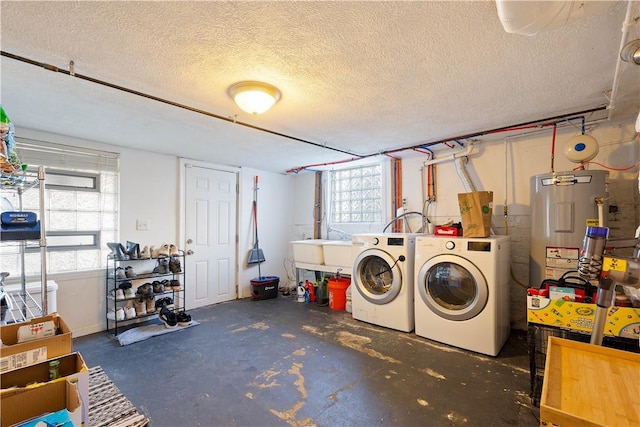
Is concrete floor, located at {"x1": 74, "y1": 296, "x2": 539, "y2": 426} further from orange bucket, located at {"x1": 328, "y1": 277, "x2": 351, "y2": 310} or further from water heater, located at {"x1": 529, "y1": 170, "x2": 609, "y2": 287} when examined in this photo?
water heater, located at {"x1": 529, "y1": 170, "x2": 609, "y2": 287}

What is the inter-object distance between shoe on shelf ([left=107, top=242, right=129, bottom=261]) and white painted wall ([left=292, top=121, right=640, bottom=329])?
A: 138 inches

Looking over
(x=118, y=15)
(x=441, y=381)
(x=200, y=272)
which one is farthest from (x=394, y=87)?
(x=200, y=272)

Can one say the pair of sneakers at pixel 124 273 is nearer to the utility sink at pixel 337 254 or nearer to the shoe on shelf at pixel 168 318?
the shoe on shelf at pixel 168 318

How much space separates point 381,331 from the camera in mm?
3109

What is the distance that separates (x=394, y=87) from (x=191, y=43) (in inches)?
50.6

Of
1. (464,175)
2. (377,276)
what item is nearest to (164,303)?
(377,276)

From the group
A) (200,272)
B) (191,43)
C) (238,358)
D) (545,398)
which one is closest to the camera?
(545,398)

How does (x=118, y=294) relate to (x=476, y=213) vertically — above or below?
below

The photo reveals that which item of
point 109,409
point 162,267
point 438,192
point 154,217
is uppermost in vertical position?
point 438,192

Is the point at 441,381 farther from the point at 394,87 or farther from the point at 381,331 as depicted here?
the point at 394,87

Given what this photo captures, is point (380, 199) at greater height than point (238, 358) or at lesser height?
greater

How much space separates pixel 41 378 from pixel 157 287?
241cm

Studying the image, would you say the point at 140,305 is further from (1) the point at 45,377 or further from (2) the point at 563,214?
(2) the point at 563,214

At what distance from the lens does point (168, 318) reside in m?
3.22
